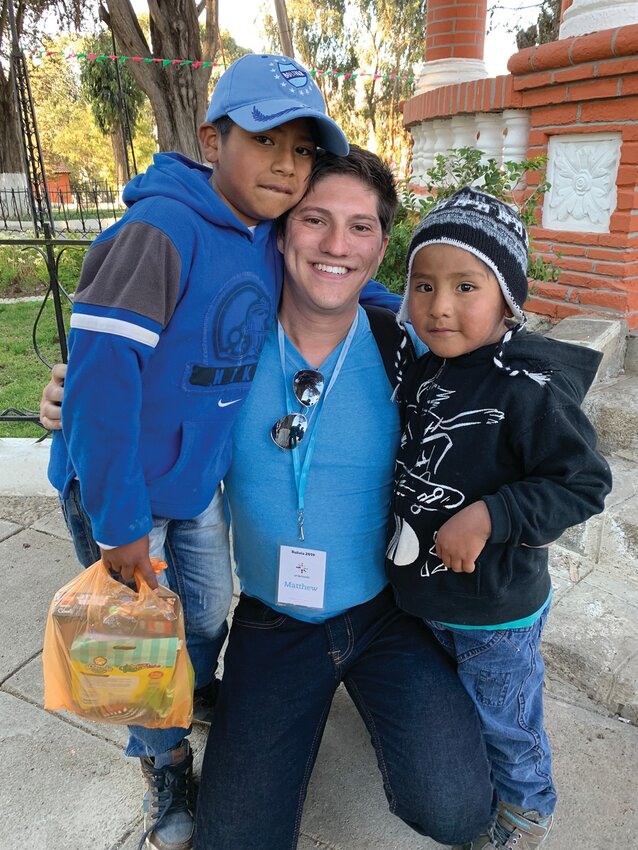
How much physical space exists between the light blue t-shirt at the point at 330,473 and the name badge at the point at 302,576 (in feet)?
0.09

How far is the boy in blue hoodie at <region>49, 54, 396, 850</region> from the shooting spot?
1.35 meters

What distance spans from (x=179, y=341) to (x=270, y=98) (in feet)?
2.07

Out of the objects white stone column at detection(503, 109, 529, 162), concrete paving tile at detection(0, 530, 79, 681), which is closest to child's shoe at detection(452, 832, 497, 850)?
concrete paving tile at detection(0, 530, 79, 681)

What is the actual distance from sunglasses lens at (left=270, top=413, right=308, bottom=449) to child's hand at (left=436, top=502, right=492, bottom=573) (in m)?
0.44

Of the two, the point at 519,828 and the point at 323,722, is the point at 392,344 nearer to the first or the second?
the point at 323,722

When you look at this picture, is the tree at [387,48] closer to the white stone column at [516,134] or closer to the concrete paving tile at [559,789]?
the white stone column at [516,134]

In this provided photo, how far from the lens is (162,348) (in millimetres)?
1467

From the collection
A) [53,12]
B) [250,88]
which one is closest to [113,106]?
[53,12]

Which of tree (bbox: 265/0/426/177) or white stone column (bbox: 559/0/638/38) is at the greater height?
tree (bbox: 265/0/426/177)

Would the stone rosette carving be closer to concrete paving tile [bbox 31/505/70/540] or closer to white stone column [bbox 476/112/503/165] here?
white stone column [bbox 476/112/503/165]

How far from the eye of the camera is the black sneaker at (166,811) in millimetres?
1710

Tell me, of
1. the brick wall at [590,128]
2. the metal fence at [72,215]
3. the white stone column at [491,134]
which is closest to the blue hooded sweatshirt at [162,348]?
the brick wall at [590,128]

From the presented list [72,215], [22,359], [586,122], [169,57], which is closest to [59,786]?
[586,122]

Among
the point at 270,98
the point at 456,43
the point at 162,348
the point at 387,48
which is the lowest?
the point at 162,348
